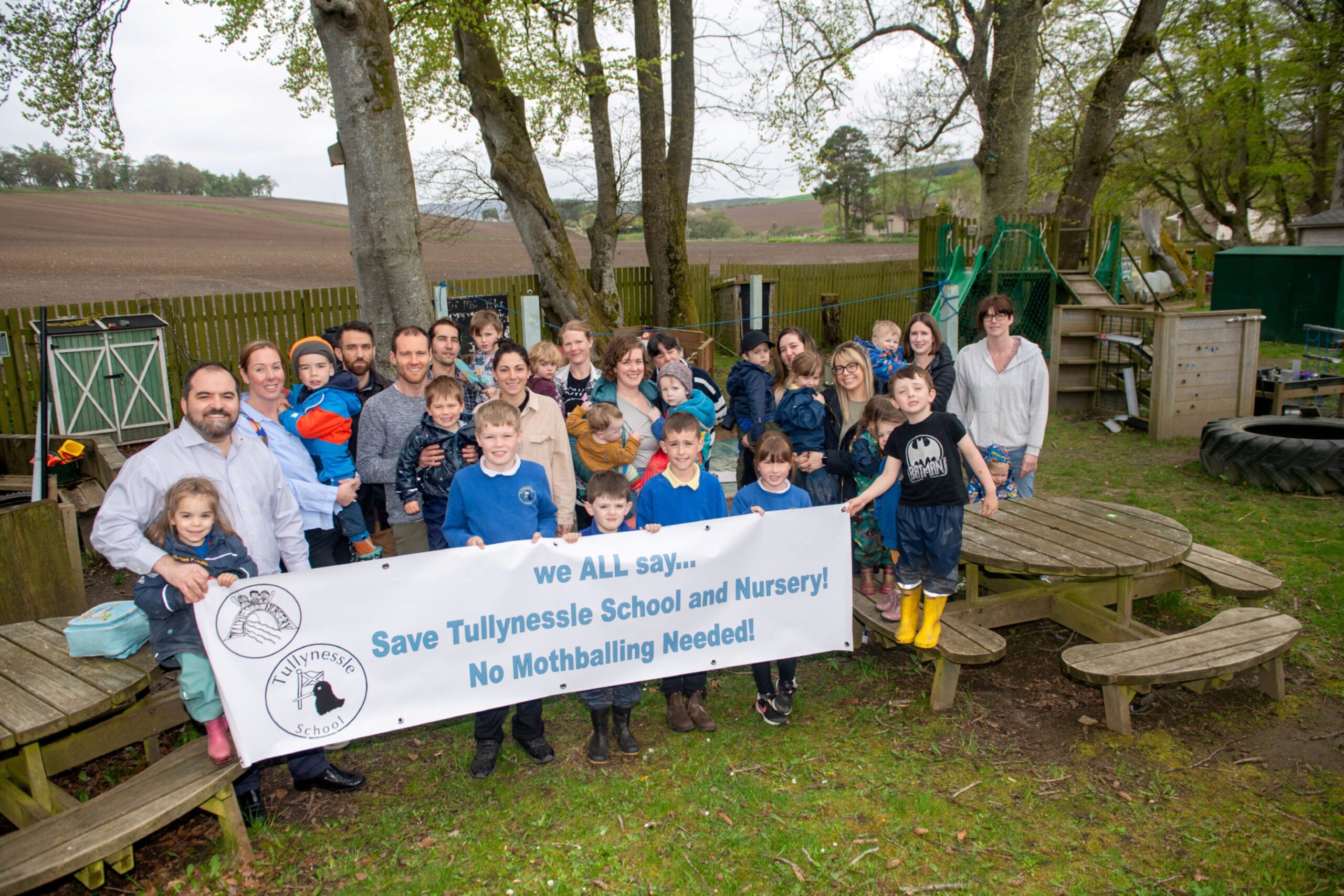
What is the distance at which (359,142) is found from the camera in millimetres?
7293

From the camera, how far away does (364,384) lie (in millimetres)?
4848

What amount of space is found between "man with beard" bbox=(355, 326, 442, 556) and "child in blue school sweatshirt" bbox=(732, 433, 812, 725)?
1705mm

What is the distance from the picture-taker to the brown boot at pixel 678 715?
4113 millimetres

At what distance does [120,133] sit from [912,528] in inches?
519

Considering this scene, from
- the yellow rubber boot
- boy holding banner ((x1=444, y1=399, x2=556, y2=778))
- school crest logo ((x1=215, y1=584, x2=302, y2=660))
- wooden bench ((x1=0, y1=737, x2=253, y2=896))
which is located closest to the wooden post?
the yellow rubber boot

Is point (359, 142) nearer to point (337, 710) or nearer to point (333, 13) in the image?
point (333, 13)

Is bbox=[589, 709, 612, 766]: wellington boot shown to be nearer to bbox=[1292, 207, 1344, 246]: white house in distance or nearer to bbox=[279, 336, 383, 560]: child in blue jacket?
bbox=[279, 336, 383, 560]: child in blue jacket

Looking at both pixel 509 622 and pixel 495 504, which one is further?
pixel 495 504

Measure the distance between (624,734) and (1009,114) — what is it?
14402 millimetres

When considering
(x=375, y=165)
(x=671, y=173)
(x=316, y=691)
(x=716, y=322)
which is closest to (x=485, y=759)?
(x=316, y=691)

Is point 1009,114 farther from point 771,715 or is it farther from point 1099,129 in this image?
point 771,715

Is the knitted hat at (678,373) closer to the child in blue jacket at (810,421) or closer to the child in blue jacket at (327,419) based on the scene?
the child in blue jacket at (810,421)

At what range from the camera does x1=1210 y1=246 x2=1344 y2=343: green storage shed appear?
1557 centimetres

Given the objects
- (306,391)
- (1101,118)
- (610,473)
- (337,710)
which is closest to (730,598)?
(610,473)
